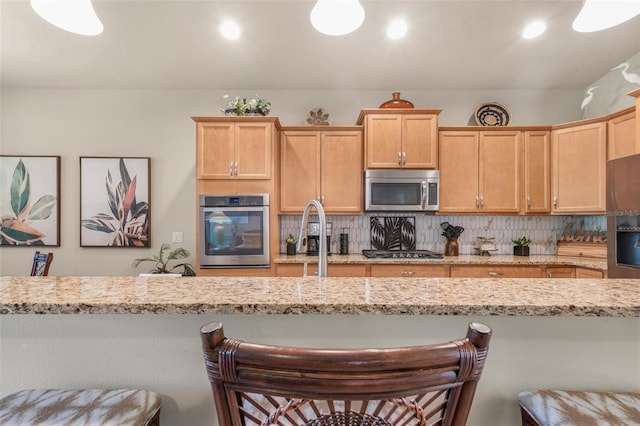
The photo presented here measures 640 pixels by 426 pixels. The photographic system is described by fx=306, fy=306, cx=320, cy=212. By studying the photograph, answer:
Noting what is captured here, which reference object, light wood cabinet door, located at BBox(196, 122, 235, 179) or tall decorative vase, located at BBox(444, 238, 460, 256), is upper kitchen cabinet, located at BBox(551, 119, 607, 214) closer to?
tall decorative vase, located at BBox(444, 238, 460, 256)

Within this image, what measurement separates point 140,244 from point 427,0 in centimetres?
364

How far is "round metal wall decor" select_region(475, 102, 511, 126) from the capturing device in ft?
11.2

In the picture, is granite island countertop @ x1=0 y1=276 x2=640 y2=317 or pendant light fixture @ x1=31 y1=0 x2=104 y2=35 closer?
granite island countertop @ x1=0 y1=276 x2=640 y2=317

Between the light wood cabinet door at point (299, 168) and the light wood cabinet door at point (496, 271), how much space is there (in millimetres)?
1560

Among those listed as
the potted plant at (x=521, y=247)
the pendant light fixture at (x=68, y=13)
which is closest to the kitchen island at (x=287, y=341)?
the pendant light fixture at (x=68, y=13)

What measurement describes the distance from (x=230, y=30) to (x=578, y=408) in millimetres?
3034

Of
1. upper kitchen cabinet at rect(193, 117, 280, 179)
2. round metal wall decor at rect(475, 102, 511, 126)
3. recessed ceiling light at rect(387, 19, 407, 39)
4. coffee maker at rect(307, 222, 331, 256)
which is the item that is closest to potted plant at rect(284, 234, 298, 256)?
coffee maker at rect(307, 222, 331, 256)

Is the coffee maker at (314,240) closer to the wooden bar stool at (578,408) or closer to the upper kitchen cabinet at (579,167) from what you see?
the upper kitchen cabinet at (579,167)

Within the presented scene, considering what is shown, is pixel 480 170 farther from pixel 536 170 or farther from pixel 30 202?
pixel 30 202

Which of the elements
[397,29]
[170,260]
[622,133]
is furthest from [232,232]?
[622,133]

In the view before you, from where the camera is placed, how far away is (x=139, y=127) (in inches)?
139

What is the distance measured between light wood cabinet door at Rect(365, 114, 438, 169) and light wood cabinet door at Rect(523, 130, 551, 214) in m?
0.97

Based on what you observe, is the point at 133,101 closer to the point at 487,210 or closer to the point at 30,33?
the point at 30,33

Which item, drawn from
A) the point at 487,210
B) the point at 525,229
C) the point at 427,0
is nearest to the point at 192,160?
the point at 427,0
